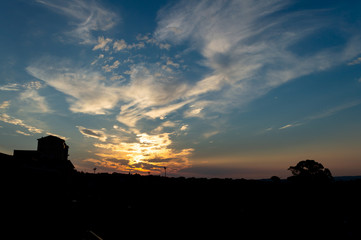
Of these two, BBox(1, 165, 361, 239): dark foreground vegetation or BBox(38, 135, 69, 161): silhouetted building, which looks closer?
BBox(1, 165, 361, 239): dark foreground vegetation

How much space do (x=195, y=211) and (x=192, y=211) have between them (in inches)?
9.1

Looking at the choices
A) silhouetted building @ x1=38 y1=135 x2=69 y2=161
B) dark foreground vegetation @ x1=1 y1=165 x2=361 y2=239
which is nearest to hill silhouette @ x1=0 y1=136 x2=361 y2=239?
dark foreground vegetation @ x1=1 y1=165 x2=361 y2=239

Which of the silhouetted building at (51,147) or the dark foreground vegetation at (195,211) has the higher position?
the silhouetted building at (51,147)

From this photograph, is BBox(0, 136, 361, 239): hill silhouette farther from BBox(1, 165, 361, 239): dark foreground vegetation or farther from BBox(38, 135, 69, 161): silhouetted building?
BBox(38, 135, 69, 161): silhouetted building

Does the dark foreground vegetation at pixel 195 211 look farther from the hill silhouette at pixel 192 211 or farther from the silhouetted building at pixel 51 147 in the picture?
the silhouetted building at pixel 51 147

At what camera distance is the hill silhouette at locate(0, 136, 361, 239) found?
9781 mm

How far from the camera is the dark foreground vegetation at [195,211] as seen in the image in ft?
32.0

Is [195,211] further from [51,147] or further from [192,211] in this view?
[51,147]

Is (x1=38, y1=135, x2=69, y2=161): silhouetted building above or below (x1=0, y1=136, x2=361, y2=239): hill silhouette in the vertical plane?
above

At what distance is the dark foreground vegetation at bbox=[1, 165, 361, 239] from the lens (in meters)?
9.76

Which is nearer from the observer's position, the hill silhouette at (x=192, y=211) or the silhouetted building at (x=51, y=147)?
the hill silhouette at (x=192, y=211)

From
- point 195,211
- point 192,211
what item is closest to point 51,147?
point 192,211

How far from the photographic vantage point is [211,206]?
1400 cm

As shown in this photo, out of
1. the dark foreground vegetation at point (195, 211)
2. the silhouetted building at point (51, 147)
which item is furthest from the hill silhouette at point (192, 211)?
the silhouetted building at point (51, 147)
